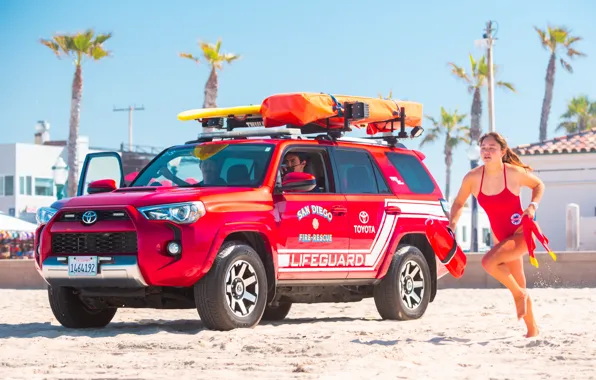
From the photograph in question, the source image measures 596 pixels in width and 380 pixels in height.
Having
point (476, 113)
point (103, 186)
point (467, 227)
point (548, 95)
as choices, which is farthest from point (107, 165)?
point (467, 227)

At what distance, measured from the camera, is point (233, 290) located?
35.0 ft

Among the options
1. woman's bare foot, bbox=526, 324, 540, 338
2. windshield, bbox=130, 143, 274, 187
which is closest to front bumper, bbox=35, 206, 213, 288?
windshield, bbox=130, 143, 274, 187

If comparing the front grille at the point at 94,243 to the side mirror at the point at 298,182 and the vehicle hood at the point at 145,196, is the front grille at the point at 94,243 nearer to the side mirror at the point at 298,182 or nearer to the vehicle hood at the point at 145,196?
the vehicle hood at the point at 145,196

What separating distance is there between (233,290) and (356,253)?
1.76 metres

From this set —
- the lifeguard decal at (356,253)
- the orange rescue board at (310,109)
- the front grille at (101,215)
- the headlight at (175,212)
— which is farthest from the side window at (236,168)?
the front grille at (101,215)

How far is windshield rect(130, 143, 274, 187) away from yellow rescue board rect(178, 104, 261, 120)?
1.06 metres

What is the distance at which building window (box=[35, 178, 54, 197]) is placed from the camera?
66.8 metres

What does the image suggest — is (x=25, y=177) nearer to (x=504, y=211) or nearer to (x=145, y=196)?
(x=145, y=196)

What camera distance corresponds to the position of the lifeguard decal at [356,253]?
446 inches

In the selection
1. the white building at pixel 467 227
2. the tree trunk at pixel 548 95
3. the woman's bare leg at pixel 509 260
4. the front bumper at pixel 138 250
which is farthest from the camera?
the white building at pixel 467 227

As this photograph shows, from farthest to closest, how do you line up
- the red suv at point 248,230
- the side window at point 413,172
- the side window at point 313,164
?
the side window at point 413,172
the side window at point 313,164
the red suv at point 248,230

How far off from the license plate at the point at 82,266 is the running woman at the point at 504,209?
3049mm

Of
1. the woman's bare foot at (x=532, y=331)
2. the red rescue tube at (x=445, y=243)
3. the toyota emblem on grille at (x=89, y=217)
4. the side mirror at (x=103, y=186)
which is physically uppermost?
the side mirror at (x=103, y=186)

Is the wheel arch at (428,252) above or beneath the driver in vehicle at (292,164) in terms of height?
beneath
